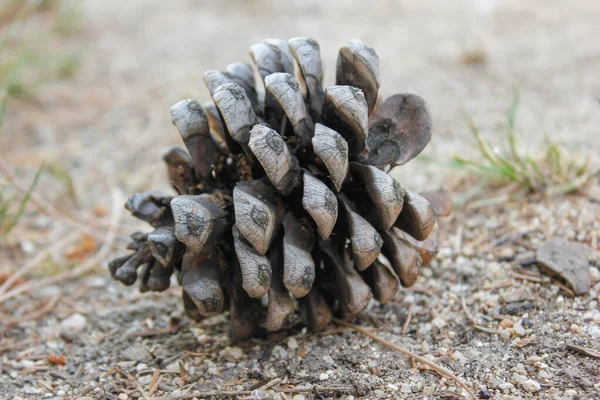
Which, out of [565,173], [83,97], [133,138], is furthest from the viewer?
[83,97]

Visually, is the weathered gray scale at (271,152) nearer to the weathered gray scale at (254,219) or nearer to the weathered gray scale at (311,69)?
the weathered gray scale at (254,219)

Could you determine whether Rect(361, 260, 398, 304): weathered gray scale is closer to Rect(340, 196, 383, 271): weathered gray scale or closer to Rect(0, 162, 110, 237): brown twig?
Rect(340, 196, 383, 271): weathered gray scale

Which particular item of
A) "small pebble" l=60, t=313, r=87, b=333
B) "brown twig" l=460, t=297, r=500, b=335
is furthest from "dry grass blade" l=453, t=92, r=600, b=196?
"small pebble" l=60, t=313, r=87, b=333

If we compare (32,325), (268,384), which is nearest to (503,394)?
(268,384)

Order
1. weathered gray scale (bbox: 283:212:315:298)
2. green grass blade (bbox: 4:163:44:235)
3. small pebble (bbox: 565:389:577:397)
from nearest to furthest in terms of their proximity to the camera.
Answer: small pebble (bbox: 565:389:577:397) → weathered gray scale (bbox: 283:212:315:298) → green grass blade (bbox: 4:163:44:235)

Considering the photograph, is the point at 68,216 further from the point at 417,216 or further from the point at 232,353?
the point at 417,216

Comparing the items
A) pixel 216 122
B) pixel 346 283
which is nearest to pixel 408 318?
pixel 346 283

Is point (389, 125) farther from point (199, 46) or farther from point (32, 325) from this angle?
point (199, 46)
